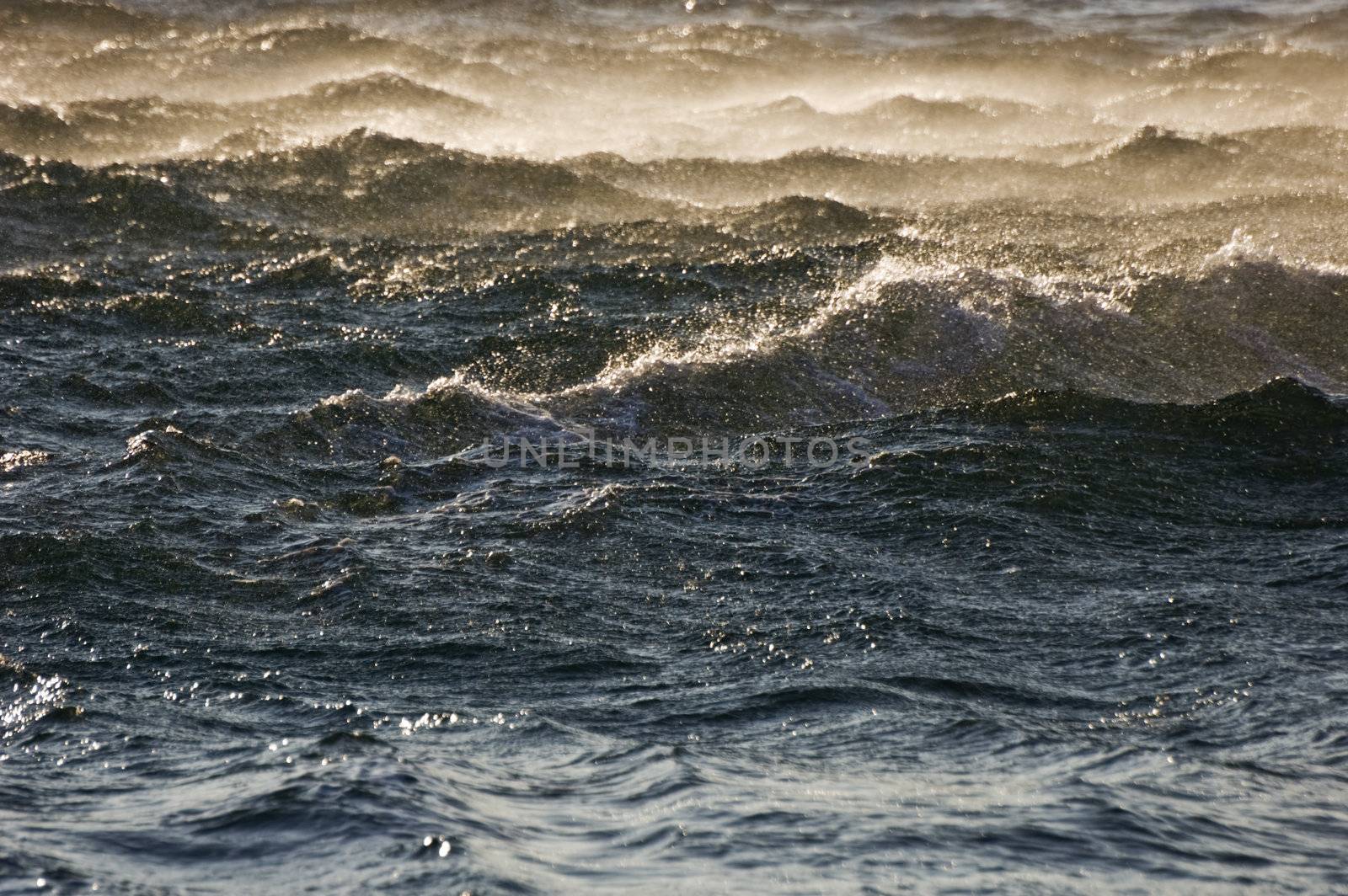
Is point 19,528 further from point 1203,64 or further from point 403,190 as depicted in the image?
point 1203,64

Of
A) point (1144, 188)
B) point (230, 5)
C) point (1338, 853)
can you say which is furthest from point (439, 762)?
point (230, 5)

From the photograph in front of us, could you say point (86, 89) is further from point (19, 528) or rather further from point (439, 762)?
point (439, 762)

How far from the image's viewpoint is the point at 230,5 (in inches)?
585

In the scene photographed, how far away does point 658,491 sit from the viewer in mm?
6102

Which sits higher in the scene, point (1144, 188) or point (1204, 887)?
point (1144, 188)

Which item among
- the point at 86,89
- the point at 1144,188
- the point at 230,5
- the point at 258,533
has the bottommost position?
the point at 258,533

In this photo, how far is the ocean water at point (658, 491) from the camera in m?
3.68

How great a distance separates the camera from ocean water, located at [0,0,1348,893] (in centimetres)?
368

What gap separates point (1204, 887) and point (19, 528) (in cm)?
430

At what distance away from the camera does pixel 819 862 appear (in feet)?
11.4

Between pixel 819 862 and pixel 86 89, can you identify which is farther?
pixel 86 89

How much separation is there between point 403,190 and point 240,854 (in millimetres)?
7269

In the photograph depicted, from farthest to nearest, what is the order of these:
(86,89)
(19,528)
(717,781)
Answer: (86,89)
(19,528)
(717,781)

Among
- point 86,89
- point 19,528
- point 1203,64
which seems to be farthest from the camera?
point 1203,64
